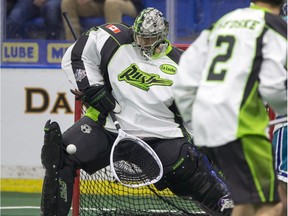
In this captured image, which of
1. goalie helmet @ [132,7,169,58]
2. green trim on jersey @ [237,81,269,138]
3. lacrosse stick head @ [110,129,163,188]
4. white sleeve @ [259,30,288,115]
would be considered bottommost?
lacrosse stick head @ [110,129,163,188]

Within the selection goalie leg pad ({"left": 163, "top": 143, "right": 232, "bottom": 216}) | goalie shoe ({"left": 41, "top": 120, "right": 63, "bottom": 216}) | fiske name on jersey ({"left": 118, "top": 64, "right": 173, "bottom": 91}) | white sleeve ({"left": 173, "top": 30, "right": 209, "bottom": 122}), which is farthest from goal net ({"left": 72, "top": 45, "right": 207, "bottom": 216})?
white sleeve ({"left": 173, "top": 30, "right": 209, "bottom": 122})

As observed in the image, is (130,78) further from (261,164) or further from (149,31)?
(261,164)

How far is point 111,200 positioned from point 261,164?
2943 millimetres

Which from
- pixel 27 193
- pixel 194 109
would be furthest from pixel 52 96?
pixel 194 109

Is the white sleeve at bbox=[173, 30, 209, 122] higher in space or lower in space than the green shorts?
higher

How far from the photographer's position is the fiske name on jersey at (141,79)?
6879 millimetres

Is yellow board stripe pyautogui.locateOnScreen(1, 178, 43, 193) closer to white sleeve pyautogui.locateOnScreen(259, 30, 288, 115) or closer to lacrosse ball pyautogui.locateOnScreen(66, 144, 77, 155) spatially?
lacrosse ball pyautogui.locateOnScreen(66, 144, 77, 155)

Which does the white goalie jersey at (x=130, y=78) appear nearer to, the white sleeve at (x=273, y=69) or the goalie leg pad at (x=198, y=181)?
the goalie leg pad at (x=198, y=181)

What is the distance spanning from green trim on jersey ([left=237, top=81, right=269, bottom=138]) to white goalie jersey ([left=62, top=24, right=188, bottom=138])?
199 cm

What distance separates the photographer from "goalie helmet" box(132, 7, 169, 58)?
269 inches

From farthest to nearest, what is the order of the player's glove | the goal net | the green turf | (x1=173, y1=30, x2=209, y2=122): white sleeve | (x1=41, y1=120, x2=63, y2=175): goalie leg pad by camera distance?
1. the green turf
2. the goal net
3. the player's glove
4. (x1=41, y1=120, x2=63, y2=175): goalie leg pad
5. (x1=173, y1=30, x2=209, y2=122): white sleeve

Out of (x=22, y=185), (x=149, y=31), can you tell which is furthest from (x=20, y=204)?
(x=149, y=31)

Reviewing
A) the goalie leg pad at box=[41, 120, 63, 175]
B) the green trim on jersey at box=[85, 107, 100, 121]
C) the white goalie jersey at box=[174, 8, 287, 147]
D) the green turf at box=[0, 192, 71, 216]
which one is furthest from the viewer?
the green turf at box=[0, 192, 71, 216]

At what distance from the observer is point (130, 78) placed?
6.89 metres
